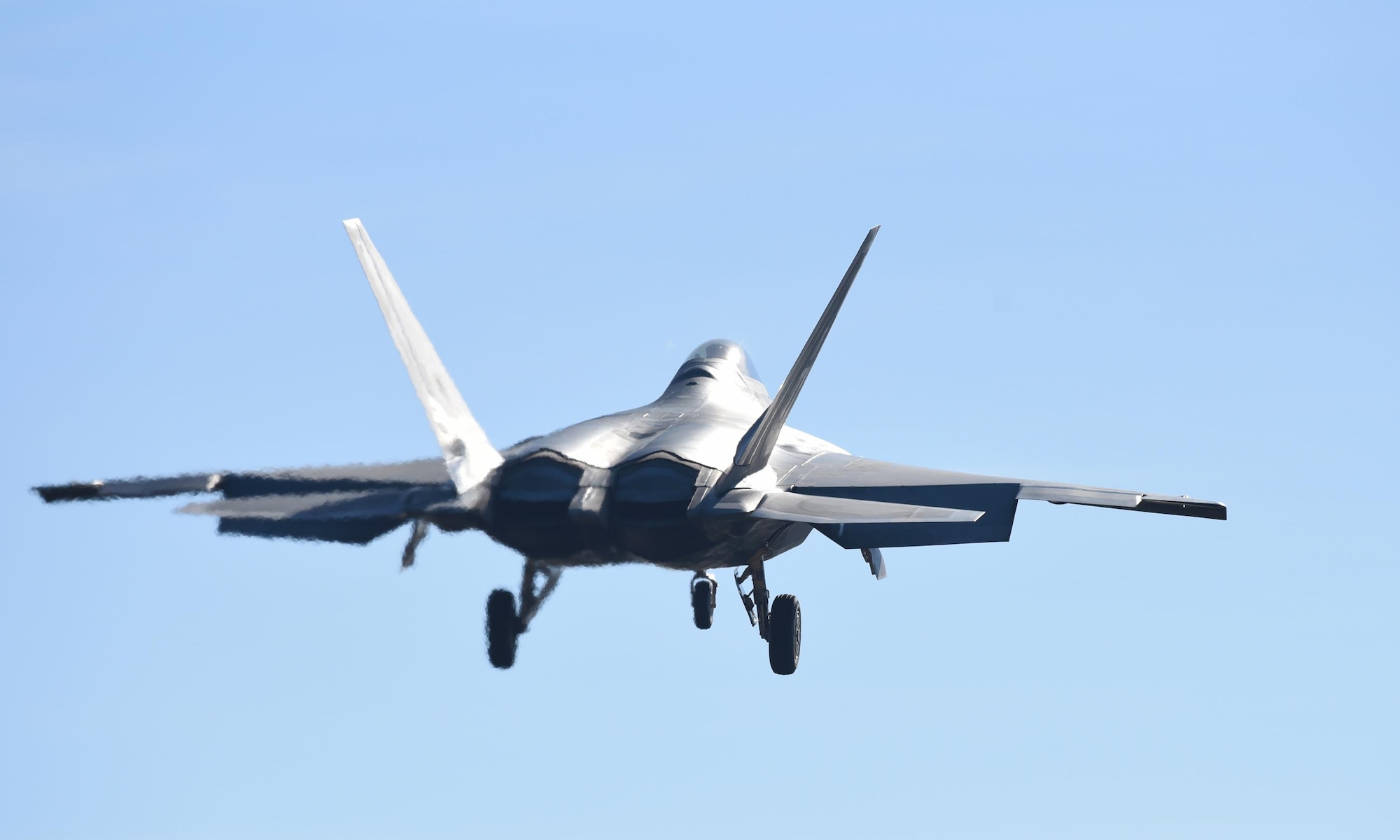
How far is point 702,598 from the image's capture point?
37.9 meters

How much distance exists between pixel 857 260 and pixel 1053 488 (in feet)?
17.0

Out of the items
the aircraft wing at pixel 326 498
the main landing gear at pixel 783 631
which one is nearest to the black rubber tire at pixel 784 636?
the main landing gear at pixel 783 631

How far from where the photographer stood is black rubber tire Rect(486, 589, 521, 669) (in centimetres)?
3772

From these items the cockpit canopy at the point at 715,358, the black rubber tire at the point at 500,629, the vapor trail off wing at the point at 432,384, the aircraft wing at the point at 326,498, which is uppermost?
the cockpit canopy at the point at 715,358

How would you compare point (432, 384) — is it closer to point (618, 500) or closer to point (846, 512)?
point (618, 500)

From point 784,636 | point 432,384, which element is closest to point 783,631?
point 784,636

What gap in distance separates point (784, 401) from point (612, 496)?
3208 mm

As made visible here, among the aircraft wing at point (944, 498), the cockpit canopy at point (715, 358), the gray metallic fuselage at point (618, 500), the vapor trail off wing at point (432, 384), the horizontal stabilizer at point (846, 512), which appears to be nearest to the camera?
the horizontal stabilizer at point (846, 512)

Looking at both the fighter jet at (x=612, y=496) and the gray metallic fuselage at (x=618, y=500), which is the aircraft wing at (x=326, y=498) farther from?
the gray metallic fuselage at (x=618, y=500)

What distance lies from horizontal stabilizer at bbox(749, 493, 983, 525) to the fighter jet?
0.04 meters

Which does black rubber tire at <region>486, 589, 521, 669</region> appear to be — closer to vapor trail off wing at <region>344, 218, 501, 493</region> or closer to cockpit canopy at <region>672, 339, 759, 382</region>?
vapor trail off wing at <region>344, 218, 501, 493</region>

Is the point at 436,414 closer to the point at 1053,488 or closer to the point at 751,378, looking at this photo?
the point at 1053,488

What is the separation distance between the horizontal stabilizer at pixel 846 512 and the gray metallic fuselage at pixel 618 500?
1.40ft

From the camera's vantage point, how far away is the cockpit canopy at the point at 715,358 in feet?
148
